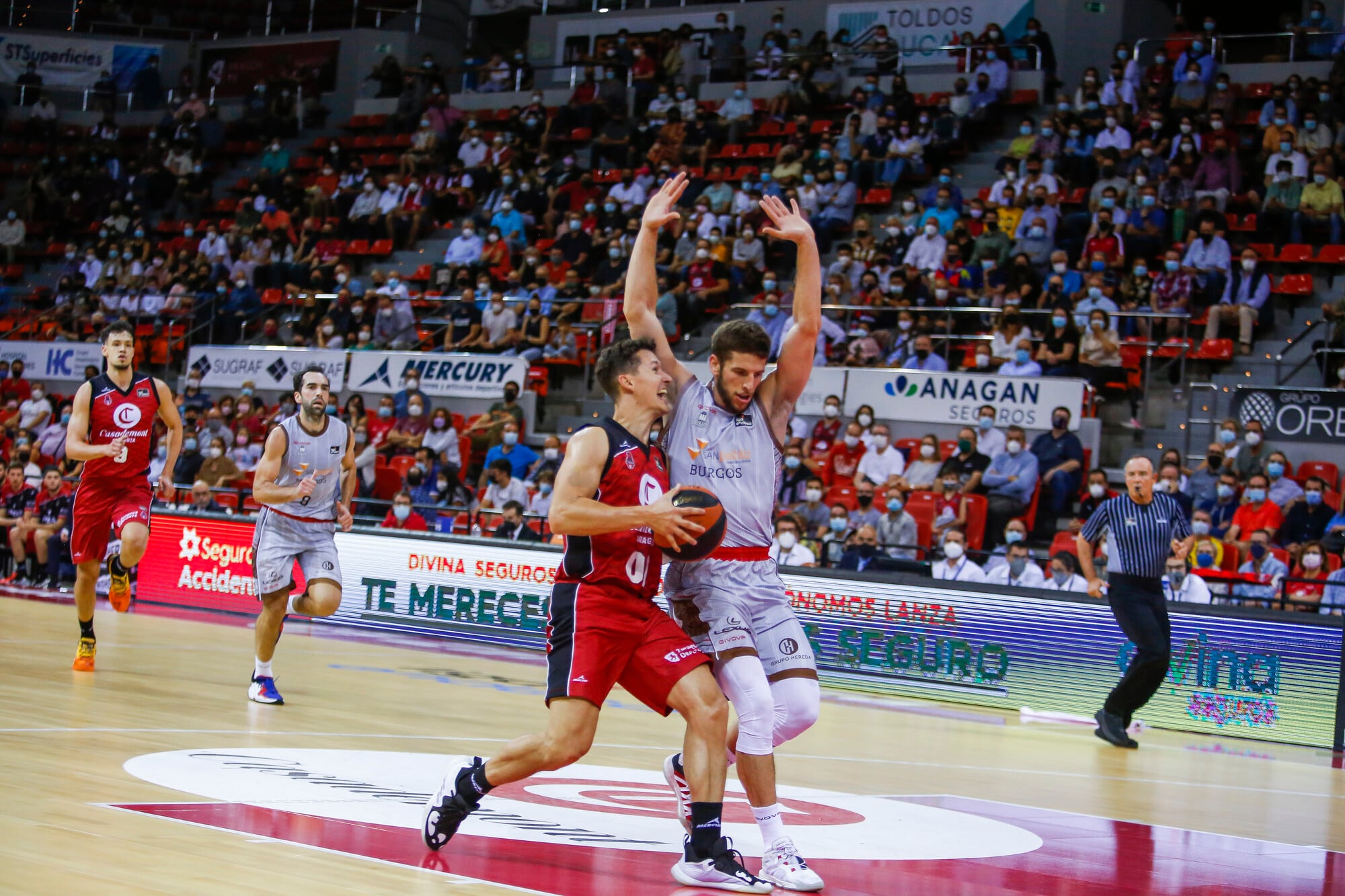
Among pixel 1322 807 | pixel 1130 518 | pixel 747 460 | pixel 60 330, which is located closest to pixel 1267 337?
pixel 1130 518

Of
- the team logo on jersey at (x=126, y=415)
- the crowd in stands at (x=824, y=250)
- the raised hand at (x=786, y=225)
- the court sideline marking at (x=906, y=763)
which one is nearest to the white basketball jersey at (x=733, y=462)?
the raised hand at (x=786, y=225)

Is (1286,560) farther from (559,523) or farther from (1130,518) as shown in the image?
(559,523)

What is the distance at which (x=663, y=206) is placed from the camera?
A: 20.2 ft

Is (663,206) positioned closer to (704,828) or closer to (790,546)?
(704,828)

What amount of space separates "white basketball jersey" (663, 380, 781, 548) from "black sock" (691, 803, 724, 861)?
3.38 ft

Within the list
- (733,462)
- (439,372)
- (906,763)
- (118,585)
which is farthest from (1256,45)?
(733,462)

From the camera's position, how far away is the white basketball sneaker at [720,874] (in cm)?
509

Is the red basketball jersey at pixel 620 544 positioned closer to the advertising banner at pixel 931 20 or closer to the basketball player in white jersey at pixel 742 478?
the basketball player in white jersey at pixel 742 478

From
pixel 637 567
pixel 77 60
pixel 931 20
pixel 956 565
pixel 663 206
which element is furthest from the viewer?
pixel 77 60

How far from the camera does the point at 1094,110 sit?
21.0 meters

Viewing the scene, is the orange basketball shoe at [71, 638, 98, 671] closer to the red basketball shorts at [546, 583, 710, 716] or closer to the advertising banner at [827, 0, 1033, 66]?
the red basketball shorts at [546, 583, 710, 716]

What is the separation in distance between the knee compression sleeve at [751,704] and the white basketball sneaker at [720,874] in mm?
402

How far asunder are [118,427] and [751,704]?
6.67m

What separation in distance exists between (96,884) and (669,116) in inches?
857
